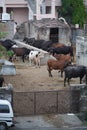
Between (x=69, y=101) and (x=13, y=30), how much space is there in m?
25.4

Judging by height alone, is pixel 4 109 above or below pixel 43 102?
above

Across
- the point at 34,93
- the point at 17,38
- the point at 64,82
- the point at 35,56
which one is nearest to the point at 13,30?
the point at 17,38

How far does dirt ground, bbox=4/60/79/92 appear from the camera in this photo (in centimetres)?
3186

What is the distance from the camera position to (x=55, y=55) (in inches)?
1619

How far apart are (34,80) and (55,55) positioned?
714cm

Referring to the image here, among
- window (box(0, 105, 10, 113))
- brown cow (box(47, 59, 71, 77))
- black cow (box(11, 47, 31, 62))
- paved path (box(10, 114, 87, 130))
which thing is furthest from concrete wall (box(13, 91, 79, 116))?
black cow (box(11, 47, 31, 62))

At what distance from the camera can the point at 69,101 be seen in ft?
90.6

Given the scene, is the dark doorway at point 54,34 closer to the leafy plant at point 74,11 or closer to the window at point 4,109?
the leafy plant at point 74,11

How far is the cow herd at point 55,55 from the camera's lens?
105ft

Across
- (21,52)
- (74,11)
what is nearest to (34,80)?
(21,52)

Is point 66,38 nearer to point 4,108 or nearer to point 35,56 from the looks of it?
point 35,56

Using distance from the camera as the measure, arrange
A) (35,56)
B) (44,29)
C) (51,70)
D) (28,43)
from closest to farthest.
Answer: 1. (51,70)
2. (35,56)
3. (28,43)
4. (44,29)

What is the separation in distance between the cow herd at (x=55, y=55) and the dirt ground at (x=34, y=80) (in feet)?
2.05

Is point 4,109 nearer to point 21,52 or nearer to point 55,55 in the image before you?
point 55,55
